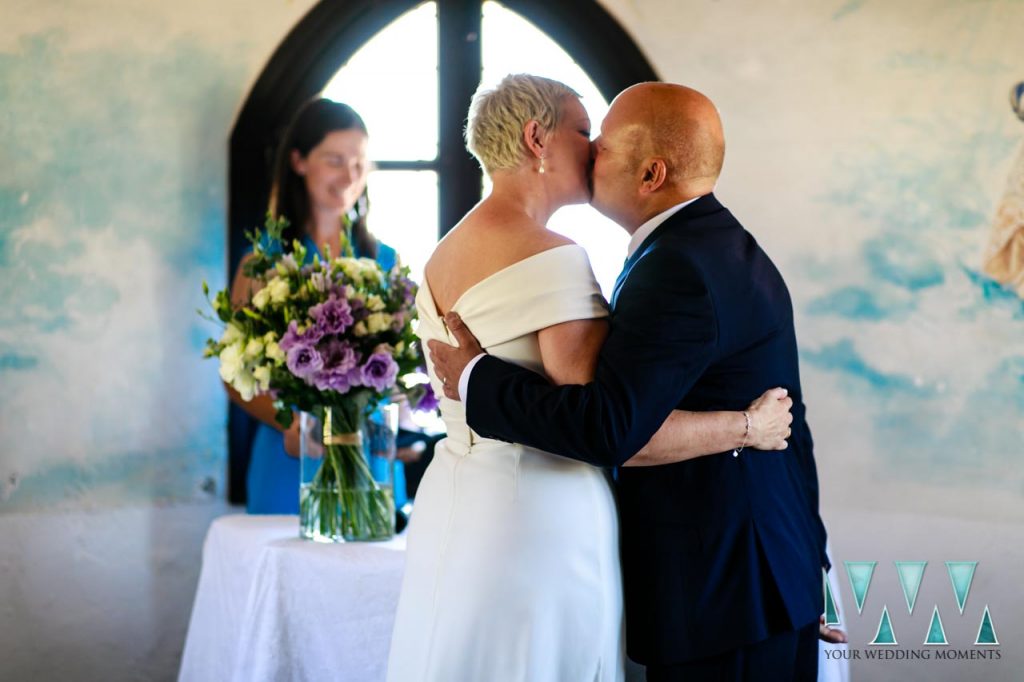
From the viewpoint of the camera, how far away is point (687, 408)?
203 cm

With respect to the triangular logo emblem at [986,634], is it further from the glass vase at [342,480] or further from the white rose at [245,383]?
the white rose at [245,383]

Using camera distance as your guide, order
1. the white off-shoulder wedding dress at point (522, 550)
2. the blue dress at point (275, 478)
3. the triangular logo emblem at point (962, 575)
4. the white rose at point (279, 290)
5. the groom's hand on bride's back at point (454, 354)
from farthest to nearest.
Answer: the triangular logo emblem at point (962, 575) < the blue dress at point (275, 478) < the white rose at point (279, 290) < the groom's hand on bride's back at point (454, 354) < the white off-shoulder wedding dress at point (522, 550)

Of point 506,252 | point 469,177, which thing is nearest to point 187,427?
point 469,177

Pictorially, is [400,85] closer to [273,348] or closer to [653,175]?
[273,348]

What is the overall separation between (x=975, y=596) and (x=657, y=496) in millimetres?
2730

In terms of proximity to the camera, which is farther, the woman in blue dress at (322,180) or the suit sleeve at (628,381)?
the woman in blue dress at (322,180)

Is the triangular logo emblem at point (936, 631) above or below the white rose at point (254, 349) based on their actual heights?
below

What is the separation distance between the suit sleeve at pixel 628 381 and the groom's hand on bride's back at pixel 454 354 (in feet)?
0.32

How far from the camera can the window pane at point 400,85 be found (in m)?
4.48

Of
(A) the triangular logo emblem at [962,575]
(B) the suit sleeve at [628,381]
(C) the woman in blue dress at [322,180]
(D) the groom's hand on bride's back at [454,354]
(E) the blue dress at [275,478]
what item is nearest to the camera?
(B) the suit sleeve at [628,381]

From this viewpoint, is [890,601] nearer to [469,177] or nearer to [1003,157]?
[1003,157]

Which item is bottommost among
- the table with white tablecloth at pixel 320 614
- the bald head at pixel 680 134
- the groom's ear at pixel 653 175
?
the table with white tablecloth at pixel 320 614

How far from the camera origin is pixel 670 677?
1.98 meters

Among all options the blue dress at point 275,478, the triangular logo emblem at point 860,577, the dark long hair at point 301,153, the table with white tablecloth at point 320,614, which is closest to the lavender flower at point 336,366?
the table with white tablecloth at point 320,614
